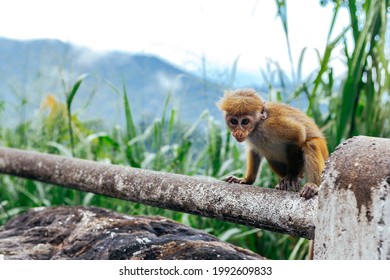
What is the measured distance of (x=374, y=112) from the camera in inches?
88.6

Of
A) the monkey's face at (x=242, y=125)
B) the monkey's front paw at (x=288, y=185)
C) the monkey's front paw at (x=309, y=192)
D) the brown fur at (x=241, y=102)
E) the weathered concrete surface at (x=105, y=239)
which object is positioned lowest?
the weathered concrete surface at (x=105, y=239)

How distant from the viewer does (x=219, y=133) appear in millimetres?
2969

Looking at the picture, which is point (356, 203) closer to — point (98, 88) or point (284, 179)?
point (284, 179)

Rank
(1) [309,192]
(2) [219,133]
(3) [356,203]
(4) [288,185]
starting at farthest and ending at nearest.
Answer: (2) [219,133]
(4) [288,185]
(1) [309,192]
(3) [356,203]

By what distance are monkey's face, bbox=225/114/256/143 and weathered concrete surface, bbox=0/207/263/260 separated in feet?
1.06

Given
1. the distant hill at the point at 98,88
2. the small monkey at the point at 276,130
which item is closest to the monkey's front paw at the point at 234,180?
the small monkey at the point at 276,130

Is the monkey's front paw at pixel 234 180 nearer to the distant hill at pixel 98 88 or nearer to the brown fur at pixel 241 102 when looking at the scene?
the brown fur at pixel 241 102

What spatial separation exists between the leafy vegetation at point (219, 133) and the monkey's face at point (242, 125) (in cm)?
33

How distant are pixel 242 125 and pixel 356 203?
31.3 inches

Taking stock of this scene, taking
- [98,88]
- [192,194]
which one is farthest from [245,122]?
[98,88]

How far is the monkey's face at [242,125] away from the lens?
182cm

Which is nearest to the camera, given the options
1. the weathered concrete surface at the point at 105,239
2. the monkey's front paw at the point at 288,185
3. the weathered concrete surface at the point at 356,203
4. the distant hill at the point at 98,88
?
the weathered concrete surface at the point at 356,203
